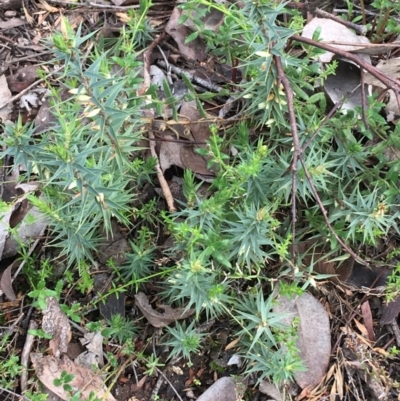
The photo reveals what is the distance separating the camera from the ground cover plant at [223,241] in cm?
213

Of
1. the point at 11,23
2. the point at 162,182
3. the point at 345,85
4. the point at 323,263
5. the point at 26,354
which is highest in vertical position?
the point at 11,23

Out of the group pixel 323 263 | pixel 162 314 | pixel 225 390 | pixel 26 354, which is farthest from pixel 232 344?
pixel 26 354

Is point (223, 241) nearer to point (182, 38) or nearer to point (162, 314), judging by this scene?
point (162, 314)

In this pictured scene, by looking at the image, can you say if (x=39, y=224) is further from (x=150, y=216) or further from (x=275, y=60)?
(x=275, y=60)

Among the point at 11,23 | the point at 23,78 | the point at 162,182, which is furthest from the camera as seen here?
the point at 11,23

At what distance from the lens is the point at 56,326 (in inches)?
97.3

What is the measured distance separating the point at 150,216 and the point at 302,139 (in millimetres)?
817

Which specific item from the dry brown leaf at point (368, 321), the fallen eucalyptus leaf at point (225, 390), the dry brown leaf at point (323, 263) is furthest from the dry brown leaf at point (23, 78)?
the dry brown leaf at point (368, 321)

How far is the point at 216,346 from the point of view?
2.46 meters

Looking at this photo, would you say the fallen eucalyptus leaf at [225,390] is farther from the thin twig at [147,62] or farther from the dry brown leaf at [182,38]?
the dry brown leaf at [182,38]

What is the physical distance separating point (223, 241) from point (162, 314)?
0.60 meters

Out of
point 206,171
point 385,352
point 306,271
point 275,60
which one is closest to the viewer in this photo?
point 275,60

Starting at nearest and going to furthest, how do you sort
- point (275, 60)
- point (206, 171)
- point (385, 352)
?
point (275, 60), point (385, 352), point (206, 171)

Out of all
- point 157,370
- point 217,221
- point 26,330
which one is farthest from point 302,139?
point 26,330
